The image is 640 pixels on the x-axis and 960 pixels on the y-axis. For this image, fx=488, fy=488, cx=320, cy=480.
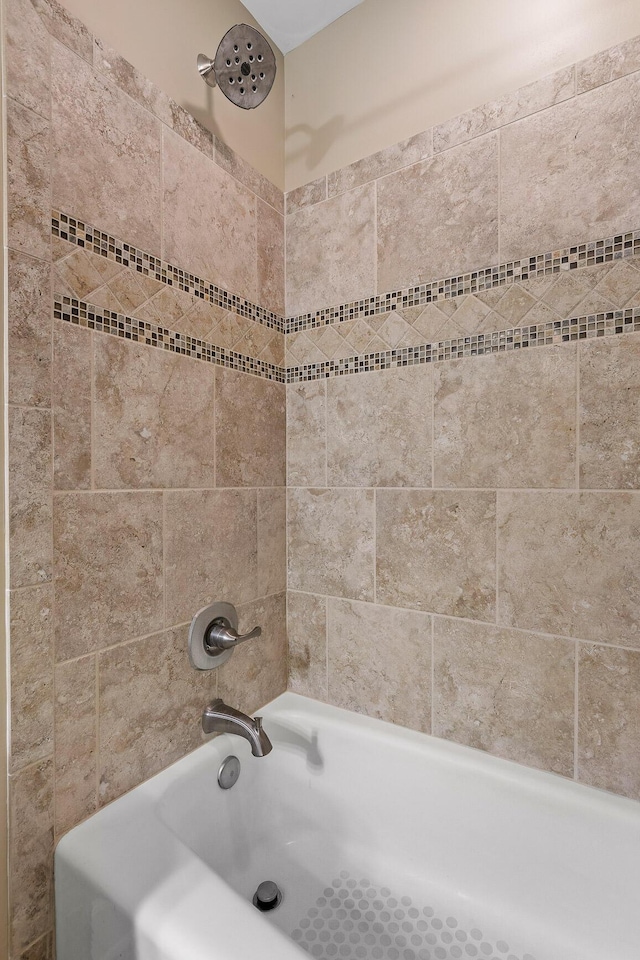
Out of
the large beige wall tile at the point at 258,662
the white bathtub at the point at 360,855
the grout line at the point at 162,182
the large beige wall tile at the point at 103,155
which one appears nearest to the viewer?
the white bathtub at the point at 360,855

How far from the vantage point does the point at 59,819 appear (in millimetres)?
956

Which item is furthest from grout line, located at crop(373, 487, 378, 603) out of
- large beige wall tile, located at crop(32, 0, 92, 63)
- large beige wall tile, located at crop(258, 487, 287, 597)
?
large beige wall tile, located at crop(32, 0, 92, 63)

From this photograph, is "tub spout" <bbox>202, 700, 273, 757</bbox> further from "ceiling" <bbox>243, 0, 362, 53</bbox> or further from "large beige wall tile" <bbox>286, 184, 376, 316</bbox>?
"ceiling" <bbox>243, 0, 362, 53</bbox>

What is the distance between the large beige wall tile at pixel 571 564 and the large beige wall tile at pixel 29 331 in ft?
3.44

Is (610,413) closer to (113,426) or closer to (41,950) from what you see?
(113,426)

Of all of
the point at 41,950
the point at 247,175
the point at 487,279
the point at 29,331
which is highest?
the point at 247,175

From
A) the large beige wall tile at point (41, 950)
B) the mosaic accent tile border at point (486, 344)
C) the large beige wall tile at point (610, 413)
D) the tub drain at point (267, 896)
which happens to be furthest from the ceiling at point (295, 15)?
the tub drain at point (267, 896)

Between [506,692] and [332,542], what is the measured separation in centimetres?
62

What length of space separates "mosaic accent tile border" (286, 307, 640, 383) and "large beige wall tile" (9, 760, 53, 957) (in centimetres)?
119

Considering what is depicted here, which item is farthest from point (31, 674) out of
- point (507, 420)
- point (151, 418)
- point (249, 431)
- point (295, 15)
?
point (295, 15)

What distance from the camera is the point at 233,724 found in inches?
48.9

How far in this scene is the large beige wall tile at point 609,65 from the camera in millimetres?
1055

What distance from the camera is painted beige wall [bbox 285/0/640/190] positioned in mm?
1133

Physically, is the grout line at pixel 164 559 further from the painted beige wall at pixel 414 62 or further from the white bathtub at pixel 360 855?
the painted beige wall at pixel 414 62
